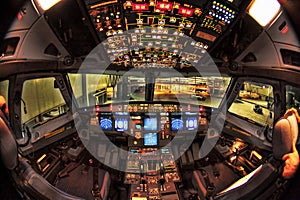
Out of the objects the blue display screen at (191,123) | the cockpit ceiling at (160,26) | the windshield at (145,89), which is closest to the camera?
the cockpit ceiling at (160,26)

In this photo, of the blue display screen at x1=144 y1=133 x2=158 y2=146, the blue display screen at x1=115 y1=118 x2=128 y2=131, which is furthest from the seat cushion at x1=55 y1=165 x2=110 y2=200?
the blue display screen at x1=144 y1=133 x2=158 y2=146

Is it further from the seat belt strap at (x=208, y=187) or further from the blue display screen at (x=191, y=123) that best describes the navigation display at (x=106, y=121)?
the seat belt strap at (x=208, y=187)

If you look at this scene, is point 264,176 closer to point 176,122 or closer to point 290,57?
point 290,57

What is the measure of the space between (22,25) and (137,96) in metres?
1.43

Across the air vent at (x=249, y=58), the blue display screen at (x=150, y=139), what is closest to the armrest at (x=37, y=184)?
the blue display screen at (x=150, y=139)

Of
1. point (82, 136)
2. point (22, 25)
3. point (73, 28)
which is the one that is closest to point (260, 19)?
point (73, 28)

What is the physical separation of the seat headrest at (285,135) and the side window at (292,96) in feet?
0.14

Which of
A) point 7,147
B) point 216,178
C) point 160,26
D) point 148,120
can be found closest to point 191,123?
point 216,178

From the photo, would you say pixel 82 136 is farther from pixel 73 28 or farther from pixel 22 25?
pixel 22 25

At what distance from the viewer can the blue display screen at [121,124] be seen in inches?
83.9

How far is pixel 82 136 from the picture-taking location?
1.51 m

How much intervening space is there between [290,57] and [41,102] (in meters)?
1.28

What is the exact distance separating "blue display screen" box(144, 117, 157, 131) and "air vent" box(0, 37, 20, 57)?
5.19ft

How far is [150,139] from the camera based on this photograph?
7.47ft
